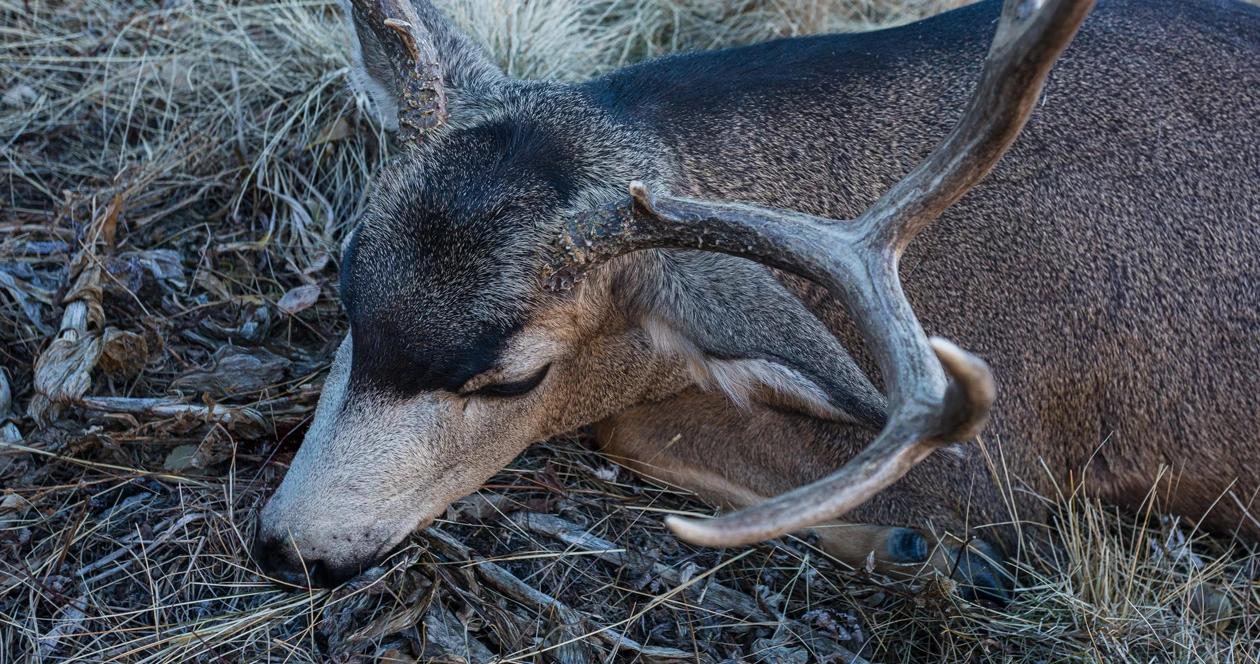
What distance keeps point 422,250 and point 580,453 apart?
1.25 meters

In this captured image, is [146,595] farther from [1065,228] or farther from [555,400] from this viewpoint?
[1065,228]

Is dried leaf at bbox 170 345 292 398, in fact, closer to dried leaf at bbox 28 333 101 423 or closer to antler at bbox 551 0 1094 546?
dried leaf at bbox 28 333 101 423

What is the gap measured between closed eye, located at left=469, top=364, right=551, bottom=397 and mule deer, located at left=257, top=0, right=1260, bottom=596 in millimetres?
23

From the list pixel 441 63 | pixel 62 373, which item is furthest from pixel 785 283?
pixel 62 373

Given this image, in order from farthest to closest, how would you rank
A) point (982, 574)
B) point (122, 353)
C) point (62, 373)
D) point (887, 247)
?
point (122, 353) → point (62, 373) → point (982, 574) → point (887, 247)

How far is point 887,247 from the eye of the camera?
2.80m

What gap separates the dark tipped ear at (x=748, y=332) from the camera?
3236mm

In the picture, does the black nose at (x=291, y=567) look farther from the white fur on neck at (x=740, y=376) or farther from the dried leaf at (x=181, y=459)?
the white fur on neck at (x=740, y=376)

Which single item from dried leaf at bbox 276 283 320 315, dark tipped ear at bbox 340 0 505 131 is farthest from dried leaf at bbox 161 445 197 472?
dark tipped ear at bbox 340 0 505 131

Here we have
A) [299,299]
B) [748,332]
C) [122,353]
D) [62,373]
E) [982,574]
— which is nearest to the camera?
[748,332]

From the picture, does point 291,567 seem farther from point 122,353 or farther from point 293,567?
point 122,353

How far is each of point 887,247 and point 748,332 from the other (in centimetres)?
61

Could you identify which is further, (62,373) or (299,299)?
(299,299)

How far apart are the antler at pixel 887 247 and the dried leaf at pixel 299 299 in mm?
1763
